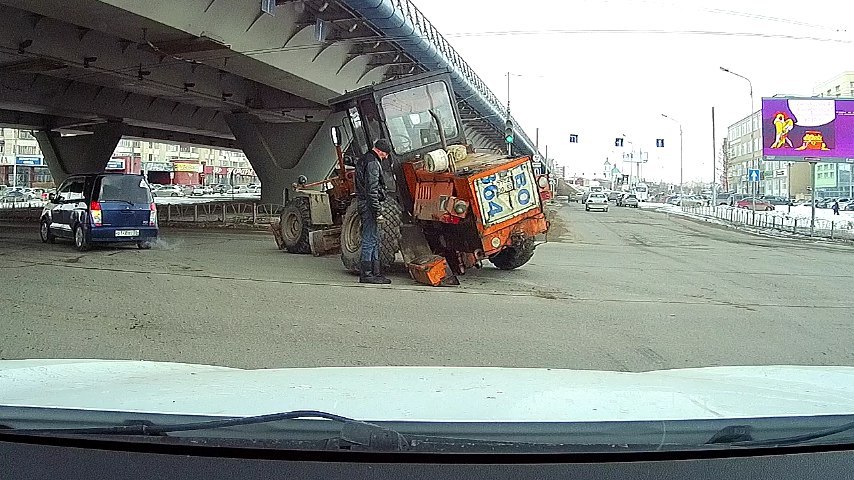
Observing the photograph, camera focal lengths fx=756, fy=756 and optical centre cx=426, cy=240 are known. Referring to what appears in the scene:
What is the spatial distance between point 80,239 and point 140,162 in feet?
299

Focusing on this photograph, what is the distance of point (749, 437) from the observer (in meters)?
2.43

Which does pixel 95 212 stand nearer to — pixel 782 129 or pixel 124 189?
pixel 124 189

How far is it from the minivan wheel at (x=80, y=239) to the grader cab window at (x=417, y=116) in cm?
825

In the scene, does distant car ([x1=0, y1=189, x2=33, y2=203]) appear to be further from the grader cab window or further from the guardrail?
the grader cab window

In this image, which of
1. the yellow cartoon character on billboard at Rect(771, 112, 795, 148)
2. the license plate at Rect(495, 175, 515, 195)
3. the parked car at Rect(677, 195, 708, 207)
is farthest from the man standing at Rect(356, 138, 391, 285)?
the parked car at Rect(677, 195, 708, 207)

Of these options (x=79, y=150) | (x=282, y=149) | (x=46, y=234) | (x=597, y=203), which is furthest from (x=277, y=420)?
(x=597, y=203)

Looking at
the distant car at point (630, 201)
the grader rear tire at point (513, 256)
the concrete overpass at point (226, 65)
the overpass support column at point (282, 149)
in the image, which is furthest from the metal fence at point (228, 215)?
the distant car at point (630, 201)

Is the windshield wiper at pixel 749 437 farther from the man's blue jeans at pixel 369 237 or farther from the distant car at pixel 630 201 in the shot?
the distant car at pixel 630 201

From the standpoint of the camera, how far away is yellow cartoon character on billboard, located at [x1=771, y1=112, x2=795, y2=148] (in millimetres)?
32500

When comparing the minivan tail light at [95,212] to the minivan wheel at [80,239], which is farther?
the minivan wheel at [80,239]

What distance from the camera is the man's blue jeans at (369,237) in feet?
37.3

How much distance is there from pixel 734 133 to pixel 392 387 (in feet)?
372

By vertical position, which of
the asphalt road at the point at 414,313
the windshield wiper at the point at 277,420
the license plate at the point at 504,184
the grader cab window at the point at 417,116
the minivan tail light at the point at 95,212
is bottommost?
the asphalt road at the point at 414,313

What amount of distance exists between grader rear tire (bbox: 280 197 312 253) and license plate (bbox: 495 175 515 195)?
5.53 metres
